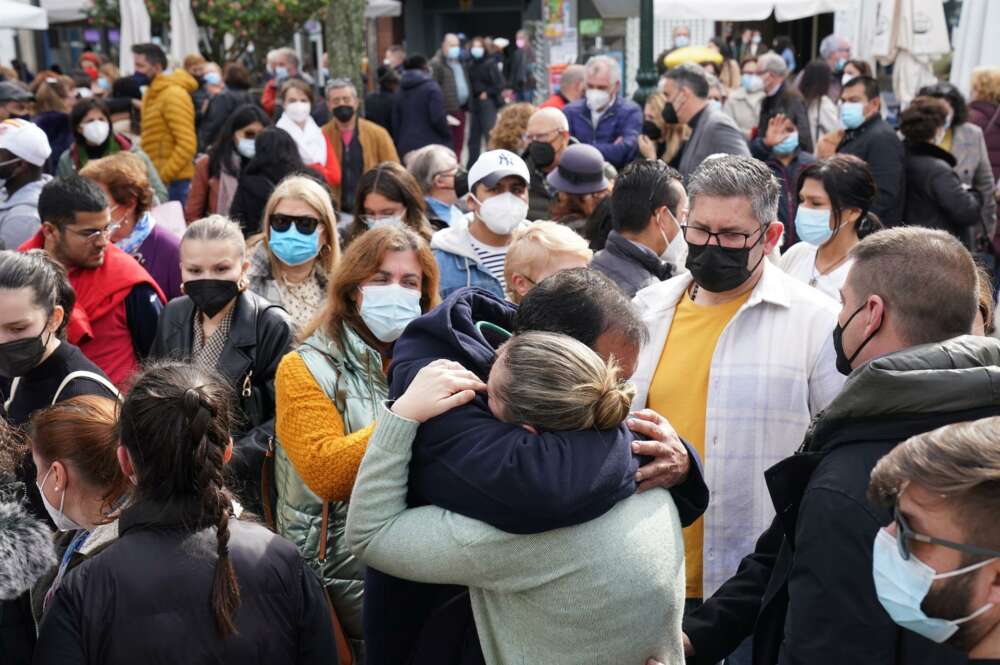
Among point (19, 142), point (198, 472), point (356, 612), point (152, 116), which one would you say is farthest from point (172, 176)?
point (198, 472)

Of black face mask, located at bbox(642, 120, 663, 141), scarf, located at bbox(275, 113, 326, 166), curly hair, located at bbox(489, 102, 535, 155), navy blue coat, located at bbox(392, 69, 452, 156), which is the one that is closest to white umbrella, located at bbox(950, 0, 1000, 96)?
black face mask, located at bbox(642, 120, 663, 141)

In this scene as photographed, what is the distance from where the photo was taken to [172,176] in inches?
373

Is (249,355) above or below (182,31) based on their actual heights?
below

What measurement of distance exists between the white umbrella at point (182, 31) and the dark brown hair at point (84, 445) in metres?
13.8

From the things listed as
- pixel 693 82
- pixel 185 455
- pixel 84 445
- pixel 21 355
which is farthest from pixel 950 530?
pixel 693 82

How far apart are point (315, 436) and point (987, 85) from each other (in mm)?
8132

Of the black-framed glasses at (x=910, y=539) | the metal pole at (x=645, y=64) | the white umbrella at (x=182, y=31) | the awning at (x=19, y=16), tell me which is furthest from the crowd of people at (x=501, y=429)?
the white umbrella at (x=182, y=31)

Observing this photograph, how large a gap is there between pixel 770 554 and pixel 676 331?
3.22 ft

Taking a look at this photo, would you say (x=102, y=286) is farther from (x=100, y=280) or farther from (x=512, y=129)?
(x=512, y=129)

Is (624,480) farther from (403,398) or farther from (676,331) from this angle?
(676,331)

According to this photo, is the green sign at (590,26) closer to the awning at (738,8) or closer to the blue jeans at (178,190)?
the awning at (738,8)

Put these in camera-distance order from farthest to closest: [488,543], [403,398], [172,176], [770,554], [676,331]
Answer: [172,176]
[676,331]
[770,554]
[403,398]
[488,543]

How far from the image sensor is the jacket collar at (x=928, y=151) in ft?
24.6

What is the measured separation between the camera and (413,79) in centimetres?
1259
